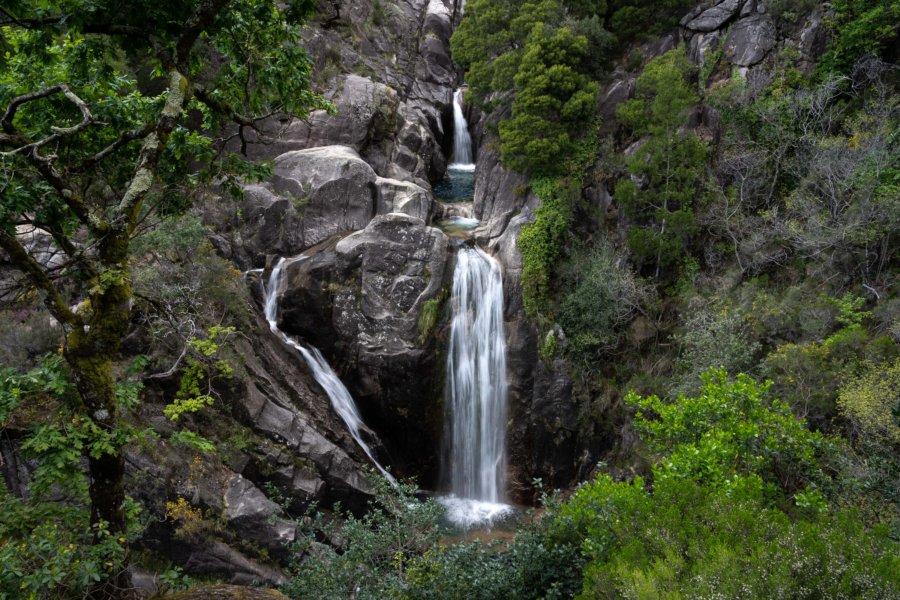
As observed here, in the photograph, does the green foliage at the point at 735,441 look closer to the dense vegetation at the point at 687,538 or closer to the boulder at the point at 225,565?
the dense vegetation at the point at 687,538

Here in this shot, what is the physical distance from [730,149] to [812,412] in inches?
365

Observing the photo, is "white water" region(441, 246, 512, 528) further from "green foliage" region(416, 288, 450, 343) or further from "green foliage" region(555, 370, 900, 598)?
"green foliage" region(555, 370, 900, 598)

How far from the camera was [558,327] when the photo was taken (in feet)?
53.4

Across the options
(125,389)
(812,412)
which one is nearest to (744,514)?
(125,389)

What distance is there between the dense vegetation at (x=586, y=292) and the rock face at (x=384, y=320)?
1.15m

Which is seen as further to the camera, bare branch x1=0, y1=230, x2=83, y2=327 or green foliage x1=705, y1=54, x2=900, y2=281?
green foliage x1=705, y1=54, x2=900, y2=281

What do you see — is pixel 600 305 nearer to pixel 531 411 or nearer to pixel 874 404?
pixel 531 411

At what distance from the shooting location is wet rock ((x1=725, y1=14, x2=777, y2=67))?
1633cm

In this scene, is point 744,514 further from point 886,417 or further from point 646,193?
point 646,193

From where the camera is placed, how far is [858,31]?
46.2ft

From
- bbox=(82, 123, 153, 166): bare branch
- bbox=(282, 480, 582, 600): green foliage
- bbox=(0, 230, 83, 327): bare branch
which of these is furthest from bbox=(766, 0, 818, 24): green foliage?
bbox=(0, 230, 83, 327): bare branch

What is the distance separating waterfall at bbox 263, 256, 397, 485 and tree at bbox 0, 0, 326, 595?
9969 millimetres

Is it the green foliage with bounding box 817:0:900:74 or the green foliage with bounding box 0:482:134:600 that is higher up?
the green foliage with bounding box 817:0:900:74

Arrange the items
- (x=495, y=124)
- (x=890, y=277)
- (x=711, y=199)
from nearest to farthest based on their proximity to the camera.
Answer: (x=890, y=277) < (x=711, y=199) < (x=495, y=124)
